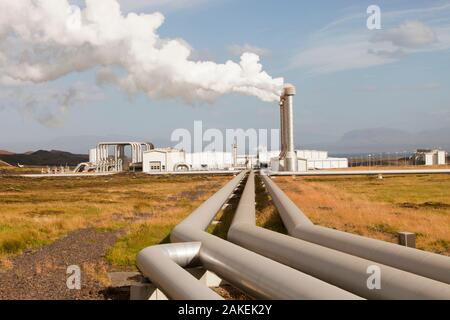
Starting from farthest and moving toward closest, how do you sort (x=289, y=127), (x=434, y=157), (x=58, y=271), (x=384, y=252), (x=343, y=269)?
(x=434, y=157)
(x=289, y=127)
(x=58, y=271)
(x=384, y=252)
(x=343, y=269)

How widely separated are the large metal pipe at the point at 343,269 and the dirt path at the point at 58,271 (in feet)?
11.4

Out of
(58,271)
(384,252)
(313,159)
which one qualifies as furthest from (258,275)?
(313,159)

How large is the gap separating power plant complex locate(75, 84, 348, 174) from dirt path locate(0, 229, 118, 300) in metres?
76.2

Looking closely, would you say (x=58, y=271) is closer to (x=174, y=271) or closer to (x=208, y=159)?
(x=174, y=271)

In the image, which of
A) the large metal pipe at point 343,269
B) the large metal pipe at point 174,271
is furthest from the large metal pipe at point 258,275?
the large metal pipe at point 343,269

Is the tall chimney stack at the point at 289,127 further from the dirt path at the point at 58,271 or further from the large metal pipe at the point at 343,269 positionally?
the large metal pipe at the point at 343,269

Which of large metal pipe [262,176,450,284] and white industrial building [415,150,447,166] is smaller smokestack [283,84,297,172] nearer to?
large metal pipe [262,176,450,284]

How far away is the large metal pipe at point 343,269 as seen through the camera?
5.97m

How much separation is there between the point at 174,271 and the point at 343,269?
2.46 meters

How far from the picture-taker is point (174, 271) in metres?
7.29

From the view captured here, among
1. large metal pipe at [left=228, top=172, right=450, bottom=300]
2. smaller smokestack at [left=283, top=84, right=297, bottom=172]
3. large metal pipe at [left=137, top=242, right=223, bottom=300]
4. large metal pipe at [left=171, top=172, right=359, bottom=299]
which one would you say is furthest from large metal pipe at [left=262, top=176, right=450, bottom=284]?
smaller smokestack at [left=283, top=84, right=297, bottom=172]
